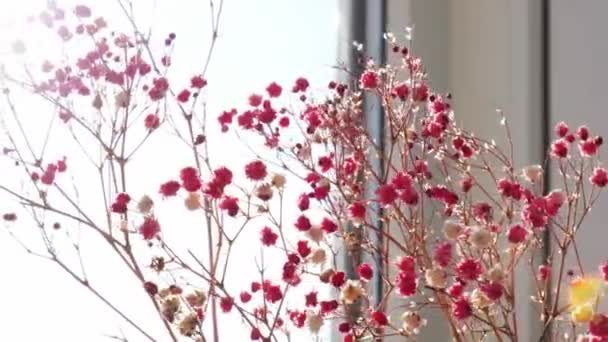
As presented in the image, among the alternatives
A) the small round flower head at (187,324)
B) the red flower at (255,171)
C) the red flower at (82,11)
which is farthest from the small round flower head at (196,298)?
the red flower at (82,11)

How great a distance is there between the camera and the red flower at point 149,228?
84cm

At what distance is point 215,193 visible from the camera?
840mm

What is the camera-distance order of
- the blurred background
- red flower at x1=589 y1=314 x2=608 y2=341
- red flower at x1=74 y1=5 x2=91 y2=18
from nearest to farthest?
red flower at x1=589 y1=314 x2=608 y2=341 → red flower at x1=74 y1=5 x2=91 y2=18 → the blurred background

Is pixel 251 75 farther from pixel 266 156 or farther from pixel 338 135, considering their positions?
pixel 338 135

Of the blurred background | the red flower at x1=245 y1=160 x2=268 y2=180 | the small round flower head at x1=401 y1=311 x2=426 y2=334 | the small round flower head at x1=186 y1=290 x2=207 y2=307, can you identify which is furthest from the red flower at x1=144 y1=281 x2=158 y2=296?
the blurred background

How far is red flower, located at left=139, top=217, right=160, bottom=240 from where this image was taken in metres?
0.84

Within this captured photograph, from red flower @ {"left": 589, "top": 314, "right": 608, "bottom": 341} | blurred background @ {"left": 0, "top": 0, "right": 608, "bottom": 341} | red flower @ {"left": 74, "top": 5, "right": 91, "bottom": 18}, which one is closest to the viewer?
red flower @ {"left": 589, "top": 314, "right": 608, "bottom": 341}

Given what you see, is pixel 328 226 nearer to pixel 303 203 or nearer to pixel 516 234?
pixel 303 203

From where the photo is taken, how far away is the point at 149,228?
844 millimetres

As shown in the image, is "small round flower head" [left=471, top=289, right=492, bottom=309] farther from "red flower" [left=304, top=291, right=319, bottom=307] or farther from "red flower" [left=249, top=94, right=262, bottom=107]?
"red flower" [left=249, top=94, right=262, bottom=107]

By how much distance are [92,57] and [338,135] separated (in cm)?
29

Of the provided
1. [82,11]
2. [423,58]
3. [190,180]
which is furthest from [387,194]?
[423,58]

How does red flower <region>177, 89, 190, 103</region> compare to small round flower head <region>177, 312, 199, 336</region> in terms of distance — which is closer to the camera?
small round flower head <region>177, 312, 199, 336</region>

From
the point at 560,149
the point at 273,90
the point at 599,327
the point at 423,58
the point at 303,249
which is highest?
the point at 423,58
